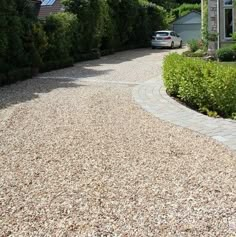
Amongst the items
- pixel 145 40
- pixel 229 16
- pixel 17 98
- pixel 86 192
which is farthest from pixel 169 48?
pixel 86 192

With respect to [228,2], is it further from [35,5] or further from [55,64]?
[35,5]

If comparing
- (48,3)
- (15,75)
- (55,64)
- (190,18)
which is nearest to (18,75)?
(15,75)

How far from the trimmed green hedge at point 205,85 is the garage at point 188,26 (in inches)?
1254

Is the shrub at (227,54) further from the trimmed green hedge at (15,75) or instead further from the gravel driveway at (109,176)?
the gravel driveway at (109,176)

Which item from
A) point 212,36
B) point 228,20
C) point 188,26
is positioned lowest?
point 188,26

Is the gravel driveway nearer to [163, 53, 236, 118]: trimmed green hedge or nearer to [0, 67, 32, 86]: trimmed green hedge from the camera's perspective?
[163, 53, 236, 118]: trimmed green hedge

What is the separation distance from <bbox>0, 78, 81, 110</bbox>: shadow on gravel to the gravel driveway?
1.57 m

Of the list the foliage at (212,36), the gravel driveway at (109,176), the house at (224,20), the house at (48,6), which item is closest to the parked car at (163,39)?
the house at (48,6)

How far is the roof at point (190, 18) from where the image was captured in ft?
135

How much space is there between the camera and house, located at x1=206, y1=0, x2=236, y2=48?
64.6 ft

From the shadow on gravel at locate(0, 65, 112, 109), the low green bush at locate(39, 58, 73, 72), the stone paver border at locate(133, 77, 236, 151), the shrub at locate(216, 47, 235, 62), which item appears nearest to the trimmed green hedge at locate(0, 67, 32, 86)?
Result: the shadow on gravel at locate(0, 65, 112, 109)

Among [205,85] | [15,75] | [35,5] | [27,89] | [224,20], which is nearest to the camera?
[205,85]

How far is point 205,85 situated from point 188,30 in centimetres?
3436

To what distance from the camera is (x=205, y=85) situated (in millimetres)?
9180
